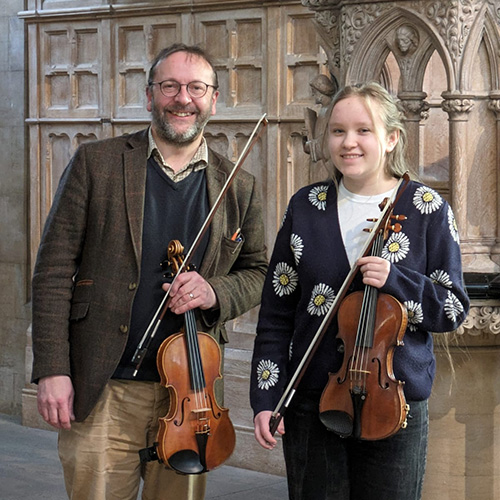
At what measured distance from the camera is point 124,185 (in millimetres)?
3283

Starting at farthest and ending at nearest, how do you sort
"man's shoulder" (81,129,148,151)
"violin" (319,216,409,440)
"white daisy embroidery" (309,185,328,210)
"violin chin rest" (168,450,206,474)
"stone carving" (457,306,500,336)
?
"stone carving" (457,306,500,336), "man's shoulder" (81,129,148,151), "violin chin rest" (168,450,206,474), "white daisy embroidery" (309,185,328,210), "violin" (319,216,409,440)

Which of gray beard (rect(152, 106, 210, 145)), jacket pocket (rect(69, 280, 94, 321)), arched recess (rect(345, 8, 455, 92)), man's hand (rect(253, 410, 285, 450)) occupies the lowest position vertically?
man's hand (rect(253, 410, 285, 450))

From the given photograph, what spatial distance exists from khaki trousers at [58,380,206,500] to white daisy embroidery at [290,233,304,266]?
0.63m

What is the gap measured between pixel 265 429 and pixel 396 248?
1.72 feet

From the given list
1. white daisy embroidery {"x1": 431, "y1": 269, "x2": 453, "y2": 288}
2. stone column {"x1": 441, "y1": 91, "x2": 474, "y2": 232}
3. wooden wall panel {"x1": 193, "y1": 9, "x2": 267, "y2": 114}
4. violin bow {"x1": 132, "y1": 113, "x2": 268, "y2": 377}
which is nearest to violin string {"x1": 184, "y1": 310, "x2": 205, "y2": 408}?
violin bow {"x1": 132, "y1": 113, "x2": 268, "y2": 377}

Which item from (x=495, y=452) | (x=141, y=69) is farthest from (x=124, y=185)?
(x=141, y=69)

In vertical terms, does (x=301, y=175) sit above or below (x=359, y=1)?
below

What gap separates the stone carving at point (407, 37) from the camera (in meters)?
3.86

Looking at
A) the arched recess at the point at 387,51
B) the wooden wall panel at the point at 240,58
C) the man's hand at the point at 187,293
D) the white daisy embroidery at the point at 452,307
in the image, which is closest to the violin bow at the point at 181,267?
the man's hand at the point at 187,293

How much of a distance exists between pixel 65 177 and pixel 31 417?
155 inches

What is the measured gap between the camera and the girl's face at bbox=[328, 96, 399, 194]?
280 cm

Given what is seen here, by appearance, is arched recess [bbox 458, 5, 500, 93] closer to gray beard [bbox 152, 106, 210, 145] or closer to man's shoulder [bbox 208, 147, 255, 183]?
man's shoulder [bbox 208, 147, 255, 183]

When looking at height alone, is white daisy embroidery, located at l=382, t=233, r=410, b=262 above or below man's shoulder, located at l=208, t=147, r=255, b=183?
below

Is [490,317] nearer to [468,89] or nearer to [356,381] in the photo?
[468,89]
